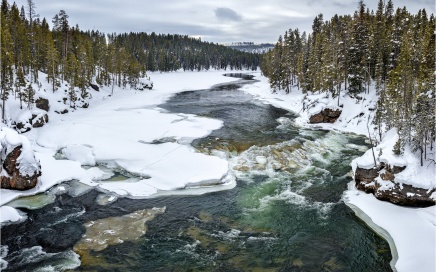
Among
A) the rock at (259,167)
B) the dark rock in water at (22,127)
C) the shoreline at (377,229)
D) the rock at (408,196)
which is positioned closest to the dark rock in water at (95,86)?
the dark rock in water at (22,127)

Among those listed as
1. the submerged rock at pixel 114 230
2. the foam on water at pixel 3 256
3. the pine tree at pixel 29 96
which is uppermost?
the pine tree at pixel 29 96

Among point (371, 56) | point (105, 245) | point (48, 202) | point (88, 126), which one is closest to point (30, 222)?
point (48, 202)

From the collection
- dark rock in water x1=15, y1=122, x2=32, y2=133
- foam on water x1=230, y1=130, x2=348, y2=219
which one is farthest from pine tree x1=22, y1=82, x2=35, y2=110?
foam on water x1=230, y1=130, x2=348, y2=219

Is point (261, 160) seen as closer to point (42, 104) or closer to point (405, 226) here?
point (405, 226)

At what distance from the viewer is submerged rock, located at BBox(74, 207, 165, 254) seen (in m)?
14.8

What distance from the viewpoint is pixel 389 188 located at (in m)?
18.9

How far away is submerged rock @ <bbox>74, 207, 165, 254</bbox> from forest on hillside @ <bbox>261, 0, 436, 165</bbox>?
56.3 ft

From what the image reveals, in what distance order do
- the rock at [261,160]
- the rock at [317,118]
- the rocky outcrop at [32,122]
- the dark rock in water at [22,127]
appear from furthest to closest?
the rock at [317,118]
the rocky outcrop at [32,122]
the dark rock in water at [22,127]
the rock at [261,160]

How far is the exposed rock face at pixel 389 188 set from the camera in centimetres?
1800

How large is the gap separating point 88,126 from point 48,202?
1568 cm

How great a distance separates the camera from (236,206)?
1936 cm

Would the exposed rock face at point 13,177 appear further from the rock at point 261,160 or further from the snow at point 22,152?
the rock at point 261,160

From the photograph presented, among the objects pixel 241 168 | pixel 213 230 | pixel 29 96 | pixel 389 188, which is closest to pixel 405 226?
pixel 389 188

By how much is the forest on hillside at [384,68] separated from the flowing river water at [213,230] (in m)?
6.70
